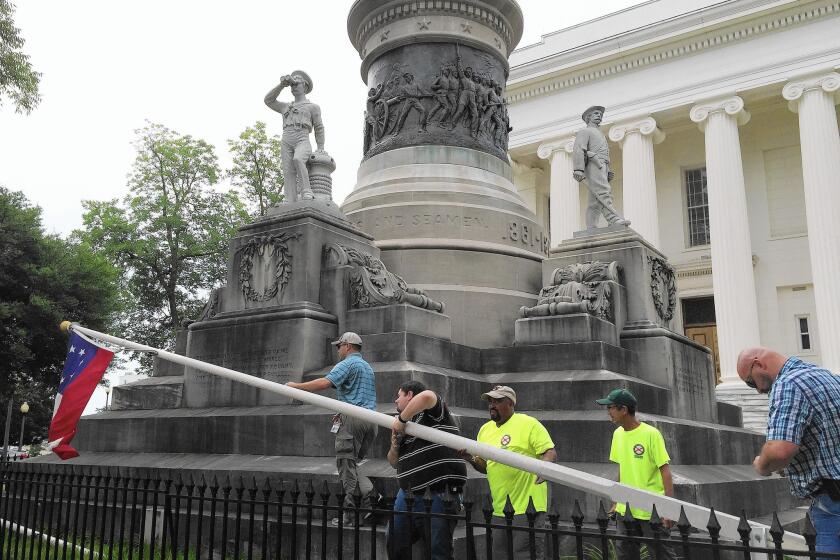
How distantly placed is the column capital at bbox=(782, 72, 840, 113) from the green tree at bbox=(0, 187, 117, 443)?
26.9 meters

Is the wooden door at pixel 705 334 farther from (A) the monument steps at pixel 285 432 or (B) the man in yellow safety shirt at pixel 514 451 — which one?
(B) the man in yellow safety shirt at pixel 514 451

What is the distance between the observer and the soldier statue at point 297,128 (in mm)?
10711

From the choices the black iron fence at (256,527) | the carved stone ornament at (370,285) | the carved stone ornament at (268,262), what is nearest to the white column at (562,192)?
the carved stone ornament at (370,285)

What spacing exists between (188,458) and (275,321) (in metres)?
1.96

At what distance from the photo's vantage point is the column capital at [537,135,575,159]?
114 feet

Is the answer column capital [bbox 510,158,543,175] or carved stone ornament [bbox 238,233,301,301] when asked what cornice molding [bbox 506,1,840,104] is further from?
carved stone ornament [bbox 238,233,301,301]

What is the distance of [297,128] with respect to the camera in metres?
10.9

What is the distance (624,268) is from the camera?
35.9 feet

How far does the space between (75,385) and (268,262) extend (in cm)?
355

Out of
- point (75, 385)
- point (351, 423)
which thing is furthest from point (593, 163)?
point (75, 385)

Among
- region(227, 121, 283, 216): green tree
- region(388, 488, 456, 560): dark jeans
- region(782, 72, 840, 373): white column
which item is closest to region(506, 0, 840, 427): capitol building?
region(782, 72, 840, 373): white column

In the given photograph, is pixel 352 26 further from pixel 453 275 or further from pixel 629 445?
pixel 629 445

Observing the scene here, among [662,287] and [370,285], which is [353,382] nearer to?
[370,285]

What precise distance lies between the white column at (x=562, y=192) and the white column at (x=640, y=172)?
7.45ft
